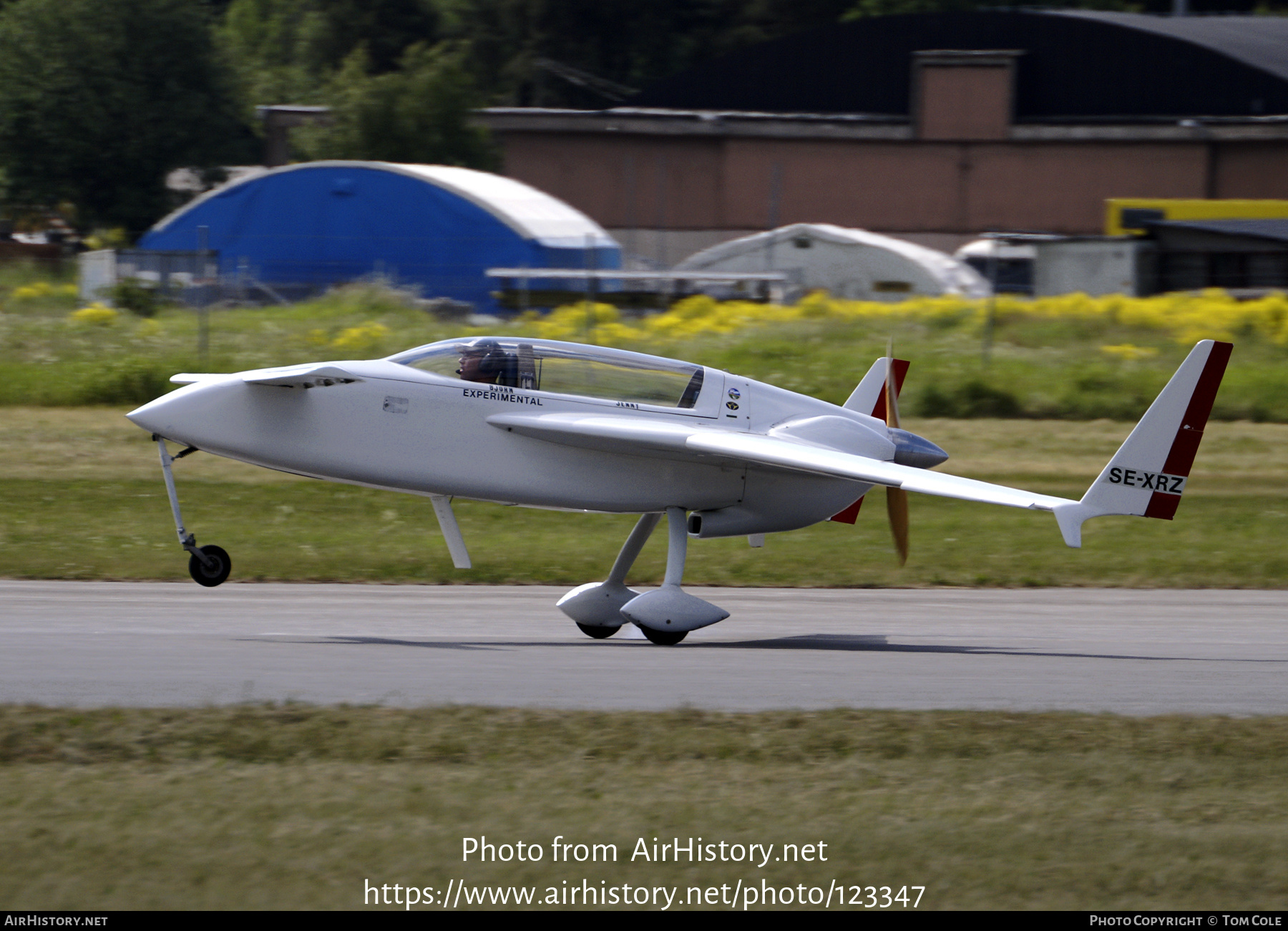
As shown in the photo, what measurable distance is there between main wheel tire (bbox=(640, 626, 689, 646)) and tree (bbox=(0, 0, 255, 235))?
170 ft

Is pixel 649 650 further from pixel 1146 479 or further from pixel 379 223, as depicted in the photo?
pixel 379 223

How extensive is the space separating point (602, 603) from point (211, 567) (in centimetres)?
308

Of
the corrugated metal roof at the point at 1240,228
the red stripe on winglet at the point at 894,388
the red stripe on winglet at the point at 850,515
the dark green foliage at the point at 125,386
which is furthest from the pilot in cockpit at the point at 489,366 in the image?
the corrugated metal roof at the point at 1240,228

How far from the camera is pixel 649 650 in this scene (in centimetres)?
1176

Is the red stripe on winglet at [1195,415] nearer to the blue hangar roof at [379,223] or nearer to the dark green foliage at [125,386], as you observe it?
the dark green foliage at [125,386]

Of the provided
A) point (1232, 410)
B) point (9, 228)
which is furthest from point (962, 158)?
point (9, 228)

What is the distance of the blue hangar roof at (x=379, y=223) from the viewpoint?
1522 inches

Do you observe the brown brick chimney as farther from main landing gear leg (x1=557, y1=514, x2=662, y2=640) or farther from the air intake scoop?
main landing gear leg (x1=557, y1=514, x2=662, y2=640)

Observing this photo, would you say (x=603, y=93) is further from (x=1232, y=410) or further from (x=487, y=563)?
(x=487, y=563)

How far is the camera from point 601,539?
17953 mm

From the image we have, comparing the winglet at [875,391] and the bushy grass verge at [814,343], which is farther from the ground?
the winglet at [875,391]

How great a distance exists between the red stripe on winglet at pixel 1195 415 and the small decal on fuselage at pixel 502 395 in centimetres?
462

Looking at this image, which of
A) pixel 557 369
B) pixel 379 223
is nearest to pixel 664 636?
pixel 557 369

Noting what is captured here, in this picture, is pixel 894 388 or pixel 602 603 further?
pixel 894 388
